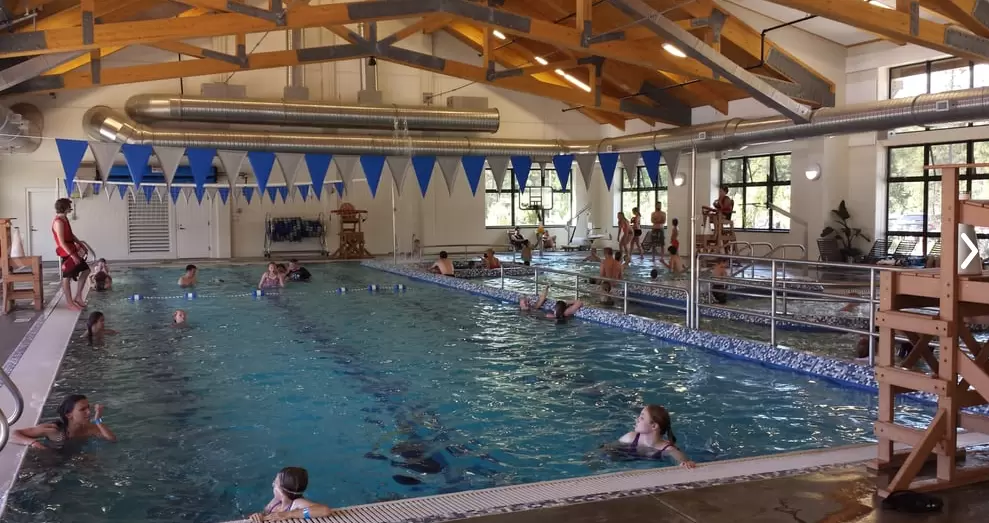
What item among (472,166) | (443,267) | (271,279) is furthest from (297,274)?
(472,166)

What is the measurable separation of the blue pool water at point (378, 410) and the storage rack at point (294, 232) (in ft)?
35.3

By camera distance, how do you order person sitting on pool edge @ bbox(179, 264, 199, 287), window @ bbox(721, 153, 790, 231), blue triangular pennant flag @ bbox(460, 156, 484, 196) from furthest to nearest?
window @ bbox(721, 153, 790, 231) < person sitting on pool edge @ bbox(179, 264, 199, 287) < blue triangular pennant flag @ bbox(460, 156, 484, 196)

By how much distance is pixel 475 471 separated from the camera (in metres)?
4.56

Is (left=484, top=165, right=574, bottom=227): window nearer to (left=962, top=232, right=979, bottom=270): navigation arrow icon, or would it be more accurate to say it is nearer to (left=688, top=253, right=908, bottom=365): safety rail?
(left=688, top=253, right=908, bottom=365): safety rail

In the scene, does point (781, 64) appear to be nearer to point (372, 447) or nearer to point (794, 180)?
point (794, 180)

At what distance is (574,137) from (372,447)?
19572 mm

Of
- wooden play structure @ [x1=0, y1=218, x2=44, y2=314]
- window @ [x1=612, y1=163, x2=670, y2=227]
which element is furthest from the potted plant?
wooden play structure @ [x1=0, y1=218, x2=44, y2=314]

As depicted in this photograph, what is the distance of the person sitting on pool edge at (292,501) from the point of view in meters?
3.26

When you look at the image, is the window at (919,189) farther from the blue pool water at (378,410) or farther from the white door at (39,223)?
the white door at (39,223)

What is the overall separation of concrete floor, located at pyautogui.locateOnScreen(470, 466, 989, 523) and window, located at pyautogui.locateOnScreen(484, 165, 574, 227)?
20.0m

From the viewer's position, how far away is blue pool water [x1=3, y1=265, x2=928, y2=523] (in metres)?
4.32

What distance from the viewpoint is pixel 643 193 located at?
934 inches

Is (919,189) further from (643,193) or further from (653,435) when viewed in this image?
(653,435)

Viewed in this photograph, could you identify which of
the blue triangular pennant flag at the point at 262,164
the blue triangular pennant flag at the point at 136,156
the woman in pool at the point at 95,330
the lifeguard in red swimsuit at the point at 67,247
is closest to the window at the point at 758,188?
the blue triangular pennant flag at the point at 262,164
